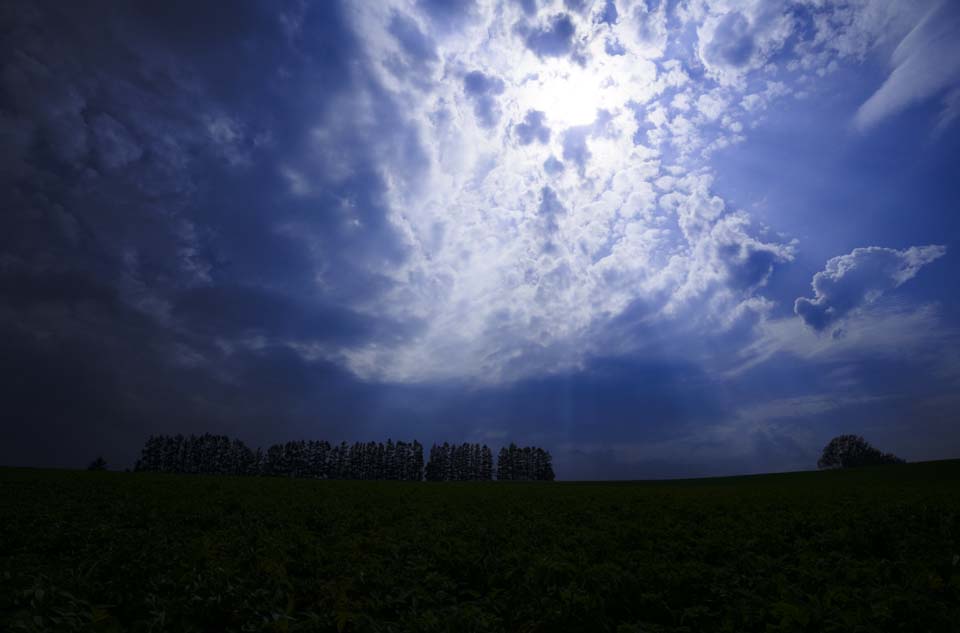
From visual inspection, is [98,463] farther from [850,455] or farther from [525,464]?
[850,455]

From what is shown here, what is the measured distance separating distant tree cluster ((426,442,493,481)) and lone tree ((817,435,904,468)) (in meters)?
93.3

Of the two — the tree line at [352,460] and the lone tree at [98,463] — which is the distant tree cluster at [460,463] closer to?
the tree line at [352,460]

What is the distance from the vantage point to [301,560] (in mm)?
11492

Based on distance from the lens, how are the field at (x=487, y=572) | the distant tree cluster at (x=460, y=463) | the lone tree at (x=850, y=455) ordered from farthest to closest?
the distant tree cluster at (x=460, y=463)
the lone tree at (x=850, y=455)
the field at (x=487, y=572)

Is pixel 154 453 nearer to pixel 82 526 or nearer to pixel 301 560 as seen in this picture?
pixel 82 526

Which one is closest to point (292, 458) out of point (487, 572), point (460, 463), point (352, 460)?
point (352, 460)

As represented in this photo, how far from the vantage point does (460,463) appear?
146 m

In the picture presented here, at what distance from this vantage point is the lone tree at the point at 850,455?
113 meters

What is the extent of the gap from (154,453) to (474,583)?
170216 millimetres

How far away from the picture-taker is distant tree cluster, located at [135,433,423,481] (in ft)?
466

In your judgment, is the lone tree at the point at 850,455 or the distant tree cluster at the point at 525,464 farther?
the distant tree cluster at the point at 525,464

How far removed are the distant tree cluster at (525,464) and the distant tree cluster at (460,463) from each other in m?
4.34

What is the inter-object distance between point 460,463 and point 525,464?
70.6 feet

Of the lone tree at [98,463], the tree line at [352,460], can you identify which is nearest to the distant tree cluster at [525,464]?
the tree line at [352,460]
